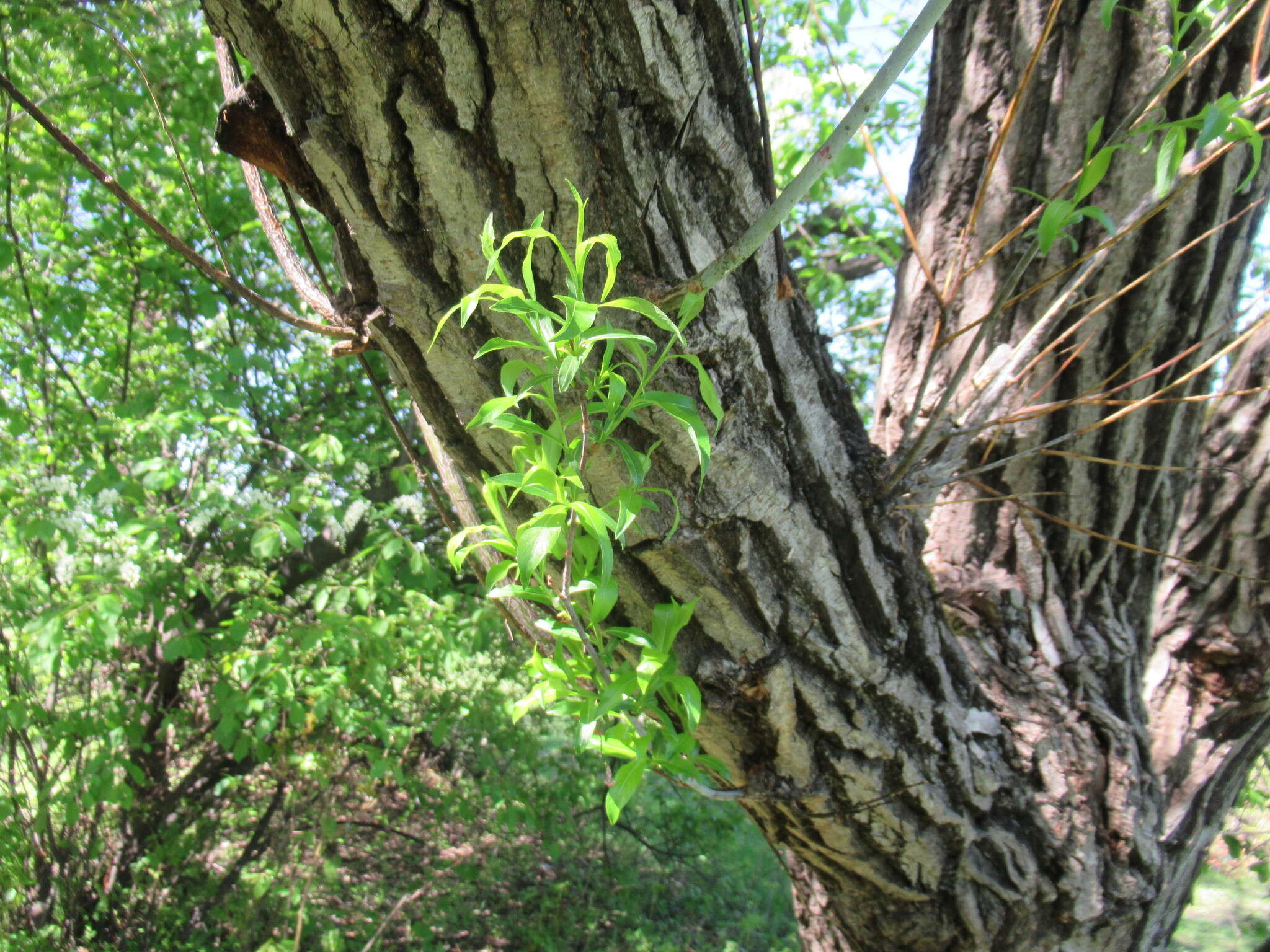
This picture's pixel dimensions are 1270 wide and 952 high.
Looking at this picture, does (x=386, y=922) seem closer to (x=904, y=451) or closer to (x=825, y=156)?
(x=904, y=451)

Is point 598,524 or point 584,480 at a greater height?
point 584,480

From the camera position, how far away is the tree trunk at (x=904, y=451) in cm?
80

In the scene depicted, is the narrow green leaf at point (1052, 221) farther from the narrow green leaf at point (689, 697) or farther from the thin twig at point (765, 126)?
the narrow green leaf at point (689, 697)

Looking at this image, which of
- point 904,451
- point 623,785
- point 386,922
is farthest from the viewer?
point 386,922

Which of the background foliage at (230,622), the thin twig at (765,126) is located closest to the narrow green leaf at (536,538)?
the thin twig at (765,126)

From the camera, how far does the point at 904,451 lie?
129 centimetres

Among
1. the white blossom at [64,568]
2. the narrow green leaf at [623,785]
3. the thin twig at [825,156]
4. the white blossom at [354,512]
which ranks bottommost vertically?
the narrow green leaf at [623,785]

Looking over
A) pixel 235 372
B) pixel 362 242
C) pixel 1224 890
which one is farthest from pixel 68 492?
pixel 1224 890

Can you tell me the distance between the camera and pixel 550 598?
91 centimetres

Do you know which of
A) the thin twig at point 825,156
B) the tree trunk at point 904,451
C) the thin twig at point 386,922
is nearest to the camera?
the thin twig at point 825,156

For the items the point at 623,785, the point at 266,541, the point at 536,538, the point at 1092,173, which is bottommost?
the point at 623,785

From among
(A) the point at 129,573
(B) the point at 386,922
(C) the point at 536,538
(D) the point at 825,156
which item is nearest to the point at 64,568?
(A) the point at 129,573

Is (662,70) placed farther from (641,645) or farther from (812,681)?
(812,681)

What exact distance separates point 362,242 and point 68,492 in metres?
2.70
